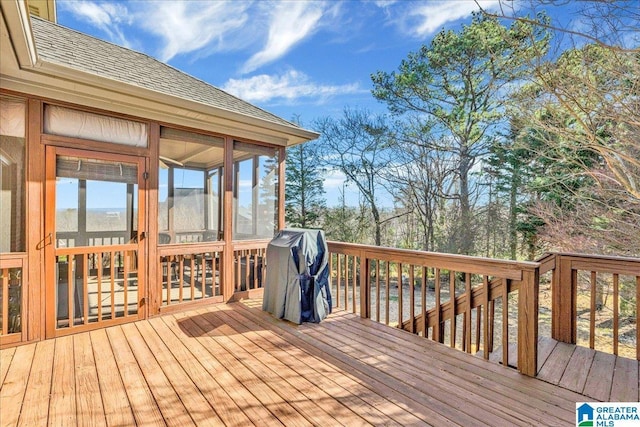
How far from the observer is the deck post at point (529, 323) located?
92.0 inches

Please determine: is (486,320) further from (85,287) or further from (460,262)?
(85,287)

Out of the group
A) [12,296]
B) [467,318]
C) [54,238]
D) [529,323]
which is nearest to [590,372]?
[529,323]

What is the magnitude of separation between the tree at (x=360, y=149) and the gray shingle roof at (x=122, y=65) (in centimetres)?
663

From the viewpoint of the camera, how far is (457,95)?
948 cm

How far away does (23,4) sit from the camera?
6.18 ft

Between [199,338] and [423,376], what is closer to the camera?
[423,376]

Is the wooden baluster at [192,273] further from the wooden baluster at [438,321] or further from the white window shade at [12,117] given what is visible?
the wooden baluster at [438,321]

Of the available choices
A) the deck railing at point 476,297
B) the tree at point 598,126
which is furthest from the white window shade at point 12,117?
the tree at point 598,126

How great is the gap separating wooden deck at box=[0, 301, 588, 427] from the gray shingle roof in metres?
2.65

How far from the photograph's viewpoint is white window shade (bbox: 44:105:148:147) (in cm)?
301

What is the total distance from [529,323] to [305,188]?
30.6 ft

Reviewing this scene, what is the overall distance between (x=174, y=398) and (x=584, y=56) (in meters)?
5.89

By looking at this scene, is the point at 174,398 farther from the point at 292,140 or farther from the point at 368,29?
the point at 368,29

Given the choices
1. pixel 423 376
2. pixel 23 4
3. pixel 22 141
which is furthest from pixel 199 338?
pixel 23 4
